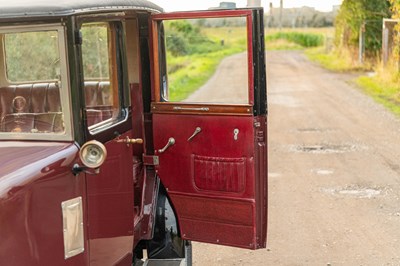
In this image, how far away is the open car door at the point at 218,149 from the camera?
13.8ft

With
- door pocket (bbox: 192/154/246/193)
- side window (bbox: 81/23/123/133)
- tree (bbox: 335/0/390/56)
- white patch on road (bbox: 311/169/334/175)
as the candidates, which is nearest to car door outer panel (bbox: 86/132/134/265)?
side window (bbox: 81/23/123/133)

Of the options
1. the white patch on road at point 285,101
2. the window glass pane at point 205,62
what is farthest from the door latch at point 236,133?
the white patch on road at point 285,101

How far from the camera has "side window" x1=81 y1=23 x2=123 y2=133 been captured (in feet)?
12.1

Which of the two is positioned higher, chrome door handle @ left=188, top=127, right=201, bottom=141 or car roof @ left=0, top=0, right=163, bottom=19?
car roof @ left=0, top=0, right=163, bottom=19

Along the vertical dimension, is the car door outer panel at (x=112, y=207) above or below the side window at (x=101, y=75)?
below

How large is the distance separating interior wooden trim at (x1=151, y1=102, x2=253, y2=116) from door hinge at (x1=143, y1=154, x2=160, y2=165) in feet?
1.06

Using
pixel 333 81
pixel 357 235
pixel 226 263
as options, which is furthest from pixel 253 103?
pixel 333 81

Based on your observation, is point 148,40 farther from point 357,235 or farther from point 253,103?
point 357,235

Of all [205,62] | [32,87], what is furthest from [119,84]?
[205,62]

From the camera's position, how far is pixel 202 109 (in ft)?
14.3

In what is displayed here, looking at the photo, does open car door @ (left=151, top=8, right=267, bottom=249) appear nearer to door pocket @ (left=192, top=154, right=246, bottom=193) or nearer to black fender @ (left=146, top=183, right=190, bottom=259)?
door pocket @ (left=192, top=154, right=246, bottom=193)

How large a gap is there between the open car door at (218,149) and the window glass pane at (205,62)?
4 centimetres

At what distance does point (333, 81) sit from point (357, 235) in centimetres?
1672

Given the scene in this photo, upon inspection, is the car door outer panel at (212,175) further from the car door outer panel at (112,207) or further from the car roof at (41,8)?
the car roof at (41,8)
